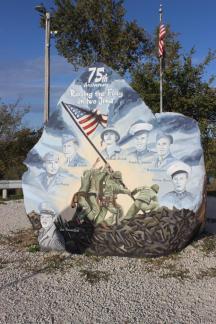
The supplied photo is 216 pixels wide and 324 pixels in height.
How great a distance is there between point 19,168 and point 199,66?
28.7 feet

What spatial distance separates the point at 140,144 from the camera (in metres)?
7.60

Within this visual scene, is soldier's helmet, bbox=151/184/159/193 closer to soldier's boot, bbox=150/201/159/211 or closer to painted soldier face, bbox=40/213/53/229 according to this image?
soldier's boot, bbox=150/201/159/211

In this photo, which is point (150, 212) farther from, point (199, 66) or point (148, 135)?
point (199, 66)

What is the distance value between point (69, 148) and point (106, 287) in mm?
2692

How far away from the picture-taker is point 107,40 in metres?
23.3

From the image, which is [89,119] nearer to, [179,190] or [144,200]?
[144,200]

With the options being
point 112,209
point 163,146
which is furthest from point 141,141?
point 112,209

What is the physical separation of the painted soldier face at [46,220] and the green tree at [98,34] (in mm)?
15646

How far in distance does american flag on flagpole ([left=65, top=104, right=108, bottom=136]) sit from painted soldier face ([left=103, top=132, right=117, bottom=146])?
0.16 meters

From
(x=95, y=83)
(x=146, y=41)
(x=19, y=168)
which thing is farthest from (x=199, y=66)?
(x=95, y=83)

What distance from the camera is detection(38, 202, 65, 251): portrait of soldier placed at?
26.0ft

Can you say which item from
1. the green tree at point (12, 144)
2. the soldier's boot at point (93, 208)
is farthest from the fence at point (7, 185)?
the soldier's boot at point (93, 208)

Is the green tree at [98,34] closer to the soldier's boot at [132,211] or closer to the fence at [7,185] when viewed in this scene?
the fence at [7,185]

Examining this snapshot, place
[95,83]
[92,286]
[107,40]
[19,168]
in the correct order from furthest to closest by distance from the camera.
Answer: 1. [107,40]
2. [19,168]
3. [95,83]
4. [92,286]
